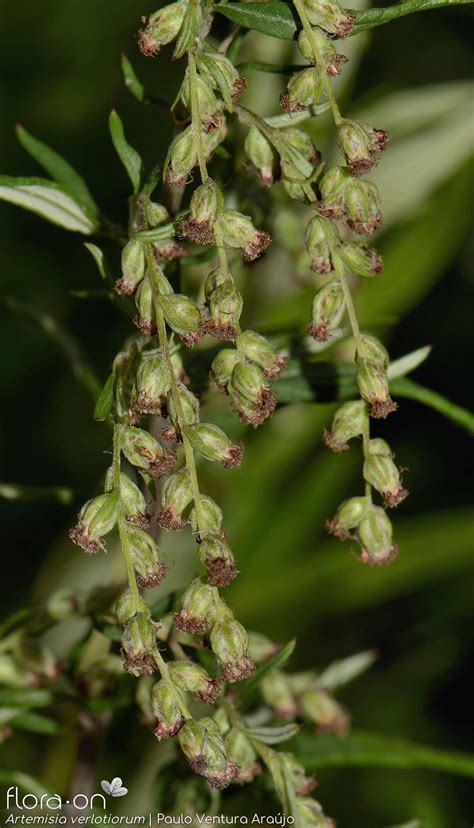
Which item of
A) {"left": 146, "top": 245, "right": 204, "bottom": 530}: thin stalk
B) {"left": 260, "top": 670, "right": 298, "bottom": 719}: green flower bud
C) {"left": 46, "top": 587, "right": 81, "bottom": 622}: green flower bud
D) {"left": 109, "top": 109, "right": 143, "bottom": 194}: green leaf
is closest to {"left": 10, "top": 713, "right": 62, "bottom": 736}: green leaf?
{"left": 46, "top": 587, "right": 81, "bottom": 622}: green flower bud

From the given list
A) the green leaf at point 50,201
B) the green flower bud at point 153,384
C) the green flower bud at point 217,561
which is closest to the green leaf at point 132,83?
the green leaf at point 50,201

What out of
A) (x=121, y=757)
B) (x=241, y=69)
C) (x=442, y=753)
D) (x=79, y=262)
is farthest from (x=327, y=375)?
(x=79, y=262)

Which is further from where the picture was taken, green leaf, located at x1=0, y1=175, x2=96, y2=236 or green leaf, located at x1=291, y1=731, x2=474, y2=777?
green leaf, located at x1=291, y1=731, x2=474, y2=777

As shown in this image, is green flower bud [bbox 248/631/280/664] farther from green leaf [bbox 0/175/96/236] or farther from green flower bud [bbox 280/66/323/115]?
green flower bud [bbox 280/66/323/115]

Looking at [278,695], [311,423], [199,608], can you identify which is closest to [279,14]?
[199,608]

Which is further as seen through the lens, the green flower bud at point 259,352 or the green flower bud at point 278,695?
the green flower bud at point 278,695

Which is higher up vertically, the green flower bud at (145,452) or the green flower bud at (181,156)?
the green flower bud at (181,156)

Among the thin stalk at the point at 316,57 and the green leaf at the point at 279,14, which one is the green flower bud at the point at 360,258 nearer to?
the thin stalk at the point at 316,57
